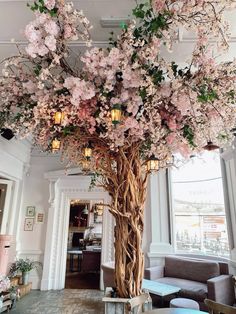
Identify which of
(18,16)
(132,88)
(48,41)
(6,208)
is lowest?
(6,208)

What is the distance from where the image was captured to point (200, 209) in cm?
552

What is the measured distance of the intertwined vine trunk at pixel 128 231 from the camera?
1.77 metres

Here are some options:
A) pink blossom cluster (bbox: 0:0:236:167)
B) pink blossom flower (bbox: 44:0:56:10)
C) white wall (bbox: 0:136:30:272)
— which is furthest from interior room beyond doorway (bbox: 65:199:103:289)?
pink blossom flower (bbox: 44:0:56:10)

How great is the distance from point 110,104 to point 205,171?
14.3 feet

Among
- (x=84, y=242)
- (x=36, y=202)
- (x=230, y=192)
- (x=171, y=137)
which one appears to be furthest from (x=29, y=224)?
(x=171, y=137)

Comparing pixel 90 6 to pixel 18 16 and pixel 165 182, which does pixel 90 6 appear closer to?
pixel 18 16

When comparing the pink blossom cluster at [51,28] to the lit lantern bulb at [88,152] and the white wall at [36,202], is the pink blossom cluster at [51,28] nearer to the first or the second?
the lit lantern bulb at [88,152]

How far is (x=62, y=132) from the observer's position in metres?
2.09

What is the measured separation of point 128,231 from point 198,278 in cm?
343

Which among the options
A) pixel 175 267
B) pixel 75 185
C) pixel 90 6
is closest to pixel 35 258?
pixel 75 185

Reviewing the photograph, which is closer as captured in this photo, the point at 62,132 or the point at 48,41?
the point at 48,41

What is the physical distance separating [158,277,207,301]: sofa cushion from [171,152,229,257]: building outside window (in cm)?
104

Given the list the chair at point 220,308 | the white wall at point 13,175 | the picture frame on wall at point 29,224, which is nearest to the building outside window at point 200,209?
the chair at point 220,308

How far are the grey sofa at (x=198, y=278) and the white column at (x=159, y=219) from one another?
26 centimetres
